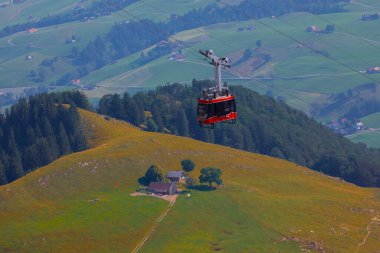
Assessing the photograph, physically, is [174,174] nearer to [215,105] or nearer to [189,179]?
[189,179]

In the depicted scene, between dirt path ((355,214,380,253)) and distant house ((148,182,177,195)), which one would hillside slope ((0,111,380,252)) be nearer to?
dirt path ((355,214,380,253))

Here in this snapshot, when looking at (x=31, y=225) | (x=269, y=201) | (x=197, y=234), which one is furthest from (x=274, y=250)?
(x=31, y=225)

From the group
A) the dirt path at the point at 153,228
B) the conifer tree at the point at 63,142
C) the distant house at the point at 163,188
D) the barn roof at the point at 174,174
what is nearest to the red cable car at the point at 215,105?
the dirt path at the point at 153,228

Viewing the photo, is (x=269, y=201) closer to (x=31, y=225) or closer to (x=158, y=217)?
(x=158, y=217)

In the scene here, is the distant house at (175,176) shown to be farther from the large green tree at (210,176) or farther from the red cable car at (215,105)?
the red cable car at (215,105)

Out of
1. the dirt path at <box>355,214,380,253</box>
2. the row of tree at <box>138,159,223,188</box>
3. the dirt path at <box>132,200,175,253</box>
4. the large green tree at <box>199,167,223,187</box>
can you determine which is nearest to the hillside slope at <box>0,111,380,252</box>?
the dirt path at <box>355,214,380,253</box>
